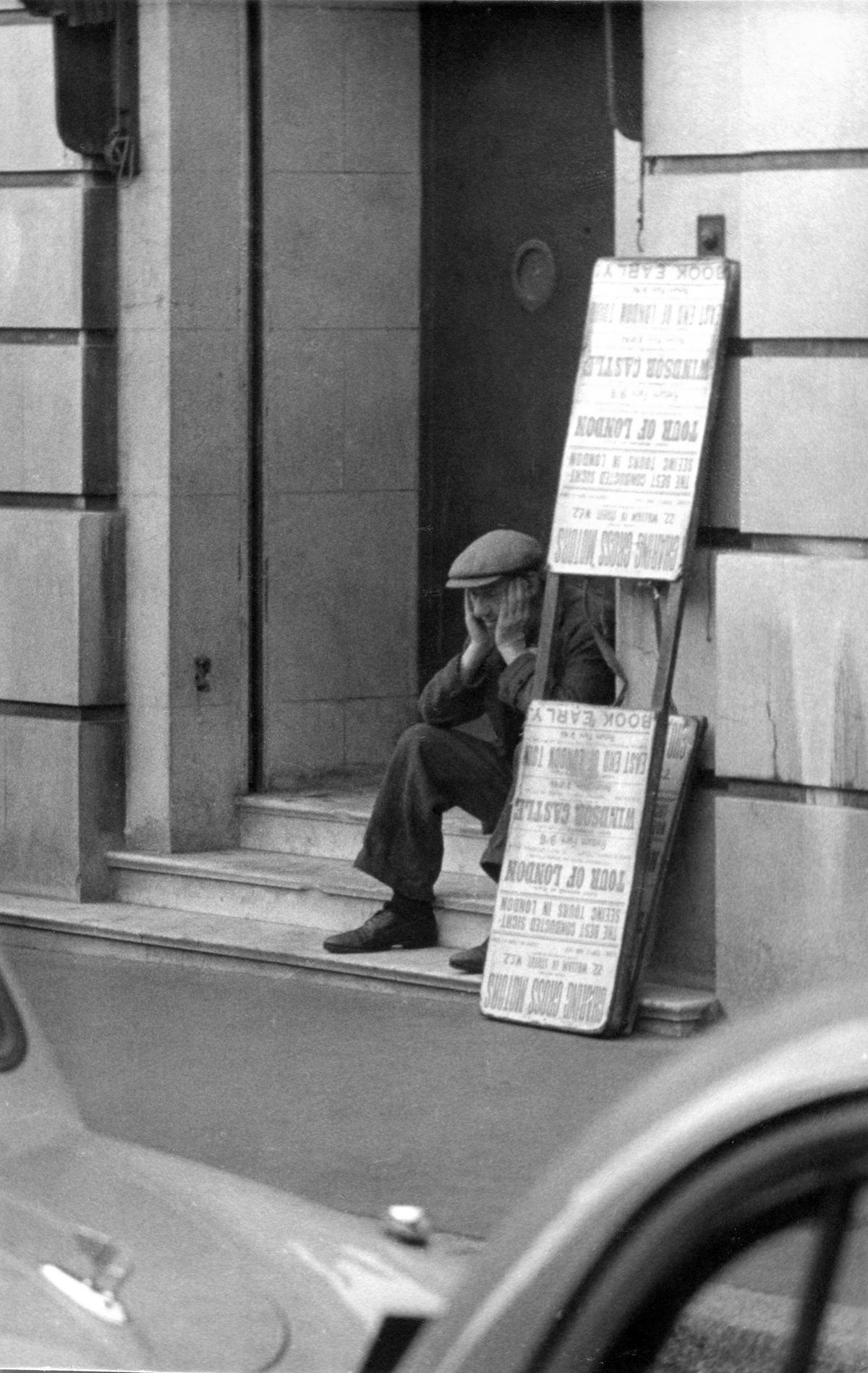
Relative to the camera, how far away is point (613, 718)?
7.46m

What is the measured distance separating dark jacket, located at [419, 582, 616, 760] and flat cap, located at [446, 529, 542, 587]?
0.28 meters

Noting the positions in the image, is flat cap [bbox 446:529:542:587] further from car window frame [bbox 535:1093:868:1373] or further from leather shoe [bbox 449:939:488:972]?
car window frame [bbox 535:1093:868:1373]

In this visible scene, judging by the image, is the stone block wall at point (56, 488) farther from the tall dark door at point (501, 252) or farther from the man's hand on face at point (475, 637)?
the man's hand on face at point (475, 637)

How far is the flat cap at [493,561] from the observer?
7918 millimetres

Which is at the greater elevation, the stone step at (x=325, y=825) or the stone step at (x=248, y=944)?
the stone step at (x=325, y=825)

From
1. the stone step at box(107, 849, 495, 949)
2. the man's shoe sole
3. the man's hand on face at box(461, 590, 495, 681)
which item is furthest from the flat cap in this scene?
the man's shoe sole

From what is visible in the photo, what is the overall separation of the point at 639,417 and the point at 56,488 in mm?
2671

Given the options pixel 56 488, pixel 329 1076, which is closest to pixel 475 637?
pixel 329 1076

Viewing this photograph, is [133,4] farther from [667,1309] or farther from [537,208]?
[667,1309]

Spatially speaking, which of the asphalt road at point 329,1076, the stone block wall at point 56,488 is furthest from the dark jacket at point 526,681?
the stone block wall at point 56,488

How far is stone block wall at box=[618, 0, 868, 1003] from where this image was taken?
7.21 metres

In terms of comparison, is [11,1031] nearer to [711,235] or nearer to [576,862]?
[576,862]

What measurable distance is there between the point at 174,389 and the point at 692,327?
2.43 metres

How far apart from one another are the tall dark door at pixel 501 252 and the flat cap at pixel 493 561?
4.12 feet
